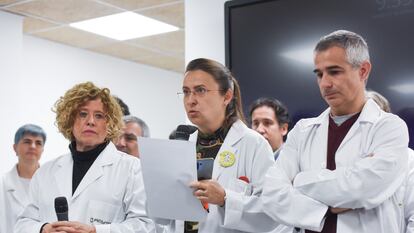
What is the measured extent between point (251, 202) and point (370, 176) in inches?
19.1

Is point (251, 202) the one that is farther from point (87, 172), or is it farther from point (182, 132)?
point (87, 172)

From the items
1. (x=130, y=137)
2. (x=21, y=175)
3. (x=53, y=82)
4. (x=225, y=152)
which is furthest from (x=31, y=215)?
(x=53, y=82)

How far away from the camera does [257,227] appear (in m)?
2.14

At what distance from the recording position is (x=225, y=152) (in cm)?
223

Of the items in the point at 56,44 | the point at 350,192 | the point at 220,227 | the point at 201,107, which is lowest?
the point at 220,227

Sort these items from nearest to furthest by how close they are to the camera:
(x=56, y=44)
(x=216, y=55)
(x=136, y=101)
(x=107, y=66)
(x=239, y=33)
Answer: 1. (x=239, y=33)
2. (x=216, y=55)
3. (x=56, y=44)
4. (x=107, y=66)
5. (x=136, y=101)

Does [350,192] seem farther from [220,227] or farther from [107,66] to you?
[107,66]

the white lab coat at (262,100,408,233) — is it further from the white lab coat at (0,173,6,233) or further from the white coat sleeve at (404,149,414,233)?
the white lab coat at (0,173,6,233)

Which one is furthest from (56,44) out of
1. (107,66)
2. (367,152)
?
(367,152)

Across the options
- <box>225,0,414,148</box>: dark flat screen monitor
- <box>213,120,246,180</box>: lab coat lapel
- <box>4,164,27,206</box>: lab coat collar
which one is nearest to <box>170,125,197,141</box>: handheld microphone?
<box>213,120,246,180</box>: lab coat lapel

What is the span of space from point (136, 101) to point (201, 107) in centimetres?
558

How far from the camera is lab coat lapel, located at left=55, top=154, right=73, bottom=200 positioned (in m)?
2.40

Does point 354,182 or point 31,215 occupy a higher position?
point 354,182

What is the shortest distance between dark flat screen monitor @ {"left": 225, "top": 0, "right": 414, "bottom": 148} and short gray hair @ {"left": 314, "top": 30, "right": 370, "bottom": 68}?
1.49 m
